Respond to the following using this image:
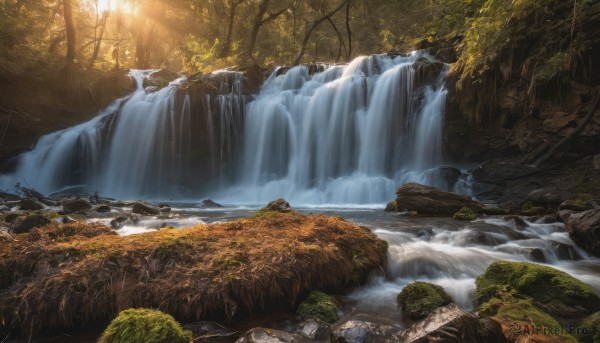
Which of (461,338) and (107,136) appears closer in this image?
(461,338)

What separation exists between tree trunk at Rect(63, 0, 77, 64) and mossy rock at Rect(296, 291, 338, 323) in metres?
18.8

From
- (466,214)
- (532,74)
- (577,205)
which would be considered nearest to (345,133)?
(532,74)

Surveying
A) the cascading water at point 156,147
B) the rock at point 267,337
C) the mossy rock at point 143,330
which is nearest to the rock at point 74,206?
the cascading water at point 156,147

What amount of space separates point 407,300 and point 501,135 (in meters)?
11.0

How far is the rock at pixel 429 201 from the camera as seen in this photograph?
8.95 meters

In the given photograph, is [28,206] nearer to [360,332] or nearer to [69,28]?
[360,332]

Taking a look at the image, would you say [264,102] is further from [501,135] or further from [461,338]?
[461,338]

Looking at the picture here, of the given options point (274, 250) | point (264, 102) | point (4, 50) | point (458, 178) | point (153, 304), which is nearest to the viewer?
point (153, 304)

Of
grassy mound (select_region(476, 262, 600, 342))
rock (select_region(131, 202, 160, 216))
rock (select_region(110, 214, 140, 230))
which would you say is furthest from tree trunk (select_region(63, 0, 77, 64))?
grassy mound (select_region(476, 262, 600, 342))

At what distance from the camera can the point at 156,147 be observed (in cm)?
1753

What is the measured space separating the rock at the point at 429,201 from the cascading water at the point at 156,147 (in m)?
10.2

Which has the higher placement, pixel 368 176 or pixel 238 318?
pixel 368 176

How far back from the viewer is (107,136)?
18.0 metres

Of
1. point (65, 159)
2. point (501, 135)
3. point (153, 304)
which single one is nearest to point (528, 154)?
point (501, 135)
